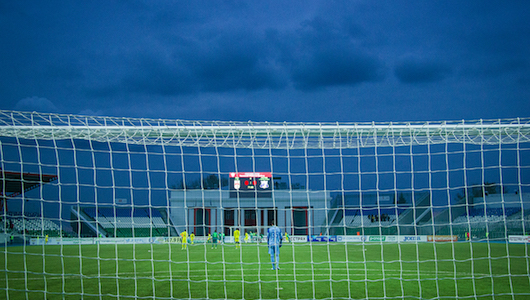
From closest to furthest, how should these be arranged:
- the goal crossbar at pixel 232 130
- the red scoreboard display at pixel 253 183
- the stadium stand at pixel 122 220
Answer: the goal crossbar at pixel 232 130 < the red scoreboard display at pixel 253 183 < the stadium stand at pixel 122 220

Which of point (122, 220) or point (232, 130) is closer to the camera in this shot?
point (232, 130)

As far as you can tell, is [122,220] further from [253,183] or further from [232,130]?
[232,130]

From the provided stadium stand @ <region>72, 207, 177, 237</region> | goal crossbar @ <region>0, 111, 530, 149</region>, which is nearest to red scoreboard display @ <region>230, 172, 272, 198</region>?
goal crossbar @ <region>0, 111, 530, 149</region>

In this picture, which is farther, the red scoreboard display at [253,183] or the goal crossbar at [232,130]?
the red scoreboard display at [253,183]

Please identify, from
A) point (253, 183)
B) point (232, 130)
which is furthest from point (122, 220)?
point (232, 130)

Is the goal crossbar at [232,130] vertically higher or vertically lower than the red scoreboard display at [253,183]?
higher

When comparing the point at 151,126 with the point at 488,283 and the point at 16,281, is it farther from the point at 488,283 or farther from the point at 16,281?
the point at 488,283

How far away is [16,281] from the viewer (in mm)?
8711

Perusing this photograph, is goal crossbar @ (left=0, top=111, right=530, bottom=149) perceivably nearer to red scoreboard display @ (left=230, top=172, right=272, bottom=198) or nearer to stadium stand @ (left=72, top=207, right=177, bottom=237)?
red scoreboard display @ (left=230, top=172, right=272, bottom=198)

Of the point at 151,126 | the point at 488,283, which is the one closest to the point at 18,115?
the point at 151,126

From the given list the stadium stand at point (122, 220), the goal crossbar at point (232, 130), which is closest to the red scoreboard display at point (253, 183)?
the goal crossbar at point (232, 130)

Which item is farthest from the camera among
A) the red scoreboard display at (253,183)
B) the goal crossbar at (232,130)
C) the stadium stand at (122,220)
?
the stadium stand at (122,220)

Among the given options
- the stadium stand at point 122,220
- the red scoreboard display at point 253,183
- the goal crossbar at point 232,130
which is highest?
the goal crossbar at point 232,130

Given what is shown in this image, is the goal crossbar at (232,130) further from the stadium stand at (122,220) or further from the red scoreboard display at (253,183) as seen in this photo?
the stadium stand at (122,220)
